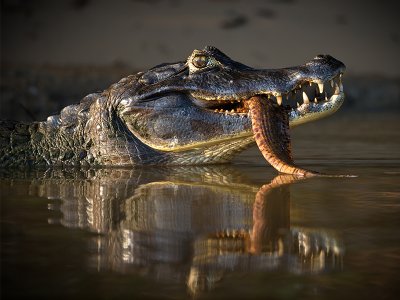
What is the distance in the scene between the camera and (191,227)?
391 cm

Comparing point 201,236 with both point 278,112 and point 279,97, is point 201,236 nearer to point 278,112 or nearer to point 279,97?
point 278,112

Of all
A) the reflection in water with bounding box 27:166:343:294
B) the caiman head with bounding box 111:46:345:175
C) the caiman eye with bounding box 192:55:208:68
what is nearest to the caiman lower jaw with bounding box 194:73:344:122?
the caiman head with bounding box 111:46:345:175

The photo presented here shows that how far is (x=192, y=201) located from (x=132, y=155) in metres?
2.37

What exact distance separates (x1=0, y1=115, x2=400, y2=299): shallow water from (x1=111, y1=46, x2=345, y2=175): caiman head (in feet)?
1.29

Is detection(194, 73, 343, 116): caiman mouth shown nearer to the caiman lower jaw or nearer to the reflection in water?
the caiman lower jaw

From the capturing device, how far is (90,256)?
3.26 metres

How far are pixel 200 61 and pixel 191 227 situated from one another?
10.1 ft

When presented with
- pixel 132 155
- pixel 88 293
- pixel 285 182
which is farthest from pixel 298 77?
pixel 88 293

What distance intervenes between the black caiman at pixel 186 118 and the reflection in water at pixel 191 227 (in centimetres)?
58

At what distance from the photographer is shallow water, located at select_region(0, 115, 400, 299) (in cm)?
284

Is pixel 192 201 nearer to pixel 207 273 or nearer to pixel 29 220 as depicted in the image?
pixel 29 220

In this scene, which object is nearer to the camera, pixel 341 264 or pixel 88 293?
pixel 88 293

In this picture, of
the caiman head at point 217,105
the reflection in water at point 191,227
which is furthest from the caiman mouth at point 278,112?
the reflection in water at point 191,227

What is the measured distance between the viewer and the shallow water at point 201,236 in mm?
2838
